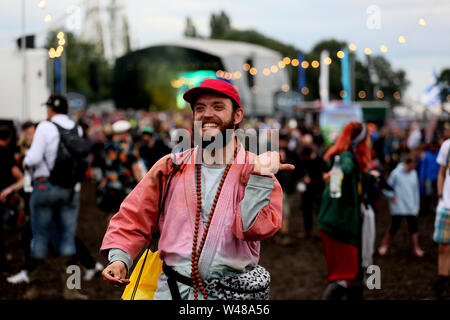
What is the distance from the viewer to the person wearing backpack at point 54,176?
245 inches

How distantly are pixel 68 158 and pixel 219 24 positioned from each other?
88163 mm

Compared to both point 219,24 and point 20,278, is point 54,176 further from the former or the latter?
point 219,24

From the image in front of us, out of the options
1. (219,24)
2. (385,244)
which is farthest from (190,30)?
(385,244)

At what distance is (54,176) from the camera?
248 inches

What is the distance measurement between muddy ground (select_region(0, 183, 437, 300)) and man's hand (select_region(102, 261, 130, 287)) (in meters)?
4.02

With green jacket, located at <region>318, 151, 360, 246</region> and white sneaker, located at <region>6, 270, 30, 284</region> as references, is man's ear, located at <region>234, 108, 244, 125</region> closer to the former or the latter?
green jacket, located at <region>318, 151, 360, 246</region>

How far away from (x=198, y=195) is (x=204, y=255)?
267mm

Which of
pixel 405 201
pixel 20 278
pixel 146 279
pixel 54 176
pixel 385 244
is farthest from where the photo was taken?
pixel 385 244

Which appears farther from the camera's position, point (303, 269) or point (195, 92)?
point (303, 269)

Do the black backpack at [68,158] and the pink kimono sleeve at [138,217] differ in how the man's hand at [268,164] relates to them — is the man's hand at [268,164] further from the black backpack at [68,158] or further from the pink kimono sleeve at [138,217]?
the black backpack at [68,158]

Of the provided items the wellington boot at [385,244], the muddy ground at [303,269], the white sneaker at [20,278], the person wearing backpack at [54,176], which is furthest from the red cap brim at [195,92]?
the wellington boot at [385,244]

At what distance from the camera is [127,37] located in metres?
69.4
